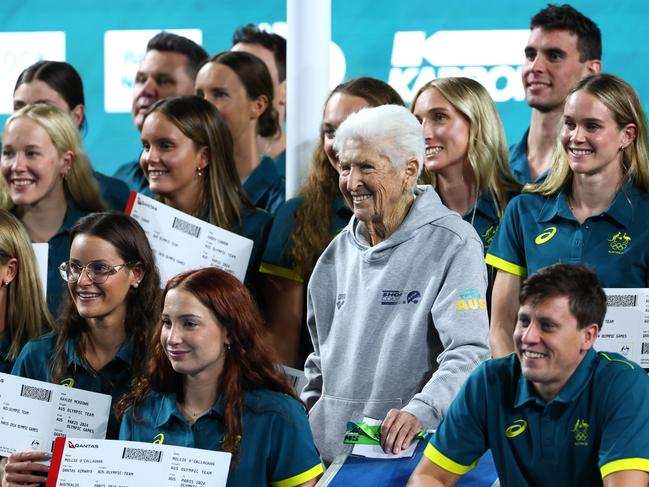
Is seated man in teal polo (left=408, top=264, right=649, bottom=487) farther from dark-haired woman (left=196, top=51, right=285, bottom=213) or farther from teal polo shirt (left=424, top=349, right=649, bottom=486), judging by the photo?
dark-haired woman (left=196, top=51, right=285, bottom=213)

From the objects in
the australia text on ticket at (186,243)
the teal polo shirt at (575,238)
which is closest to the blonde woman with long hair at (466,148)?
the teal polo shirt at (575,238)

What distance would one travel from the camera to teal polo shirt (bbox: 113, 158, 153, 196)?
5184 mm

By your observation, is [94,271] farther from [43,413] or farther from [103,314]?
[43,413]

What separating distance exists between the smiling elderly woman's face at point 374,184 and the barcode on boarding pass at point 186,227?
0.82m

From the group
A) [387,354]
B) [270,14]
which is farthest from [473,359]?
[270,14]

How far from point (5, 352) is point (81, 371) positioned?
0.43m

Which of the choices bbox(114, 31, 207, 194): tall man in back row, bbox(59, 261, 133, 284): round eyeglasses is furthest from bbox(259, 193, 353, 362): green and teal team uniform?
bbox(114, 31, 207, 194): tall man in back row

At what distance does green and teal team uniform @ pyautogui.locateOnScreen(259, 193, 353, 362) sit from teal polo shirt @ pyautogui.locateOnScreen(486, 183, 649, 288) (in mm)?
503

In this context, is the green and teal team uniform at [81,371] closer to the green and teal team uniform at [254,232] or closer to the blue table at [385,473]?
the green and teal team uniform at [254,232]

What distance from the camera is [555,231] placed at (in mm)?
3609

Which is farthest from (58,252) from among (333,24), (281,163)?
(333,24)

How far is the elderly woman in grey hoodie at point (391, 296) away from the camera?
3090 mm

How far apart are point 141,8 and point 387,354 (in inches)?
164

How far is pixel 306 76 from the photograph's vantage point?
4430 mm
